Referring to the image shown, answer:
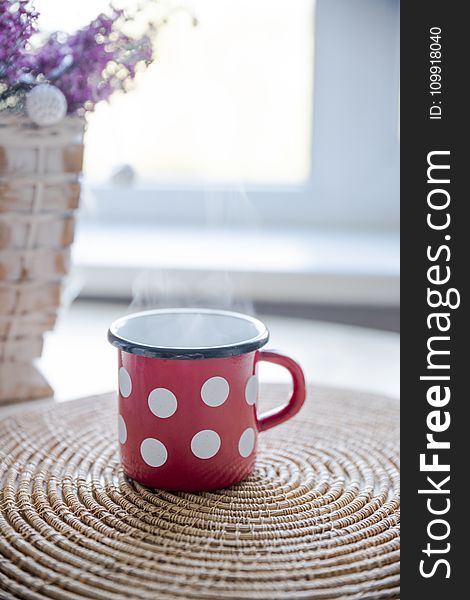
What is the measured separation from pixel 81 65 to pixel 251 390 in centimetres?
31

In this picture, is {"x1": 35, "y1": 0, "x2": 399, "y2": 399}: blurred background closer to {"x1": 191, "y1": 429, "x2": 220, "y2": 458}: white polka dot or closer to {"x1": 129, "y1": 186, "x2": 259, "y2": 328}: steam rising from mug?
{"x1": 129, "y1": 186, "x2": 259, "y2": 328}: steam rising from mug

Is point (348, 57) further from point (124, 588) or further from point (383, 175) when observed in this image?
point (124, 588)

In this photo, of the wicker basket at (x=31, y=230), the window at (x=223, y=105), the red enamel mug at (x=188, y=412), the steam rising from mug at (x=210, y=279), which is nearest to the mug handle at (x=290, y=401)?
the red enamel mug at (x=188, y=412)

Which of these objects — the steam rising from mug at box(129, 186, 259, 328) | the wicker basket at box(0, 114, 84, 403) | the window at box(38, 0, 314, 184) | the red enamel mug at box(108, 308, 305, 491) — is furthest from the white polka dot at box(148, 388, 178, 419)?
the window at box(38, 0, 314, 184)

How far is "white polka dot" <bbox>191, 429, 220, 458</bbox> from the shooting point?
21.8 inches

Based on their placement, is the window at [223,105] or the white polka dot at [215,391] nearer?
the white polka dot at [215,391]

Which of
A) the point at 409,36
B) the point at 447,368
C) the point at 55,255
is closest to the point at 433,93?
the point at 409,36

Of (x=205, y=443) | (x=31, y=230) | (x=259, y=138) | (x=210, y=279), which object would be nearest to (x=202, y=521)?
(x=205, y=443)

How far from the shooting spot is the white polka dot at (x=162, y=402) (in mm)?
550

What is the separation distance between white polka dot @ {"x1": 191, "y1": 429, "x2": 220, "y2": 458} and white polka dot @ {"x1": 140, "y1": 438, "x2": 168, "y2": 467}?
0.02 meters

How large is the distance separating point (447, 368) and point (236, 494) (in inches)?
6.8

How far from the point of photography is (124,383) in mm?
575

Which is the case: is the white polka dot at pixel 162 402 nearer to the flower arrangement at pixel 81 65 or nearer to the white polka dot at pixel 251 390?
the white polka dot at pixel 251 390

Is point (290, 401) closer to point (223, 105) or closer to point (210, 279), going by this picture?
point (210, 279)
